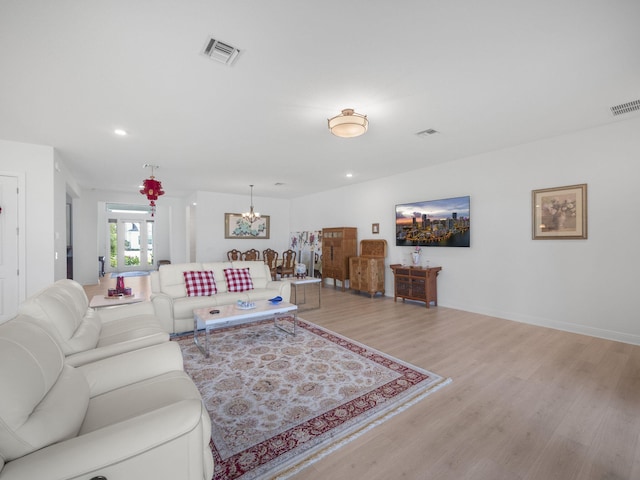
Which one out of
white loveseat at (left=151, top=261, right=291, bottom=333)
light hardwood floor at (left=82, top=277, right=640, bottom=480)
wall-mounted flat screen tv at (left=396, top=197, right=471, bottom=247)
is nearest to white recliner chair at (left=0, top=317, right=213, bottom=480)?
light hardwood floor at (left=82, top=277, right=640, bottom=480)

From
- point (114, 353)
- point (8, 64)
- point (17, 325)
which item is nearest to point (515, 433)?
point (114, 353)

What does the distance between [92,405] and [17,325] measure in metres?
0.55

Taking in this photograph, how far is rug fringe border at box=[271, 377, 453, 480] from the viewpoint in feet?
5.38

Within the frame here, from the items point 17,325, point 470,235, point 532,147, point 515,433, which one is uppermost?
point 532,147

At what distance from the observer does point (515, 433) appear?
76.6 inches

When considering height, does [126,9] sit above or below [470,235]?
above

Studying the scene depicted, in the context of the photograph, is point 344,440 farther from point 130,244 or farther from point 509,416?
point 130,244

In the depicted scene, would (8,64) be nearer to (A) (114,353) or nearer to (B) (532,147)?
(A) (114,353)

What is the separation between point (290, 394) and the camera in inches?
95.9

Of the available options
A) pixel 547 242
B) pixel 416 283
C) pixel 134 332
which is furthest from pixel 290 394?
pixel 547 242

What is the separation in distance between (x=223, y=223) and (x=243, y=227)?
62 centimetres

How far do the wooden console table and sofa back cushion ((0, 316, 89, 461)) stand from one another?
4.95 meters

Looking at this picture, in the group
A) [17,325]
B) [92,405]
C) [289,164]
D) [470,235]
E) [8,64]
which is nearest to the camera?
[17,325]

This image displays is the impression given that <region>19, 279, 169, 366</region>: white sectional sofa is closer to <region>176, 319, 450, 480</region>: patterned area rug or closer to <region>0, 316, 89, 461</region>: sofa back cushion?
<region>0, 316, 89, 461</region>: sofa back cushion
